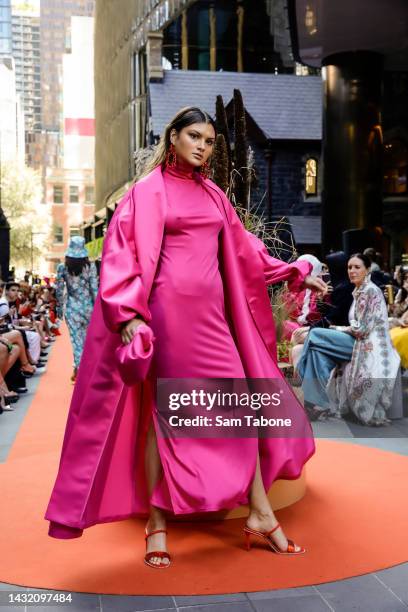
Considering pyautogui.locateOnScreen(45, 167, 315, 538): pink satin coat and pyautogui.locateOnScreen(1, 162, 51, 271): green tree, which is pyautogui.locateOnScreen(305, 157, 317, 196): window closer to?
pyautogui.locateOnScreen(1, 162, 51, 271): green tree

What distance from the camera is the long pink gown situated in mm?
3280

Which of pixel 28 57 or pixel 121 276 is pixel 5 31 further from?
pixel 121 276

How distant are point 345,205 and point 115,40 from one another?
27.8m

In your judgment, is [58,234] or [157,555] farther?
[58,234]

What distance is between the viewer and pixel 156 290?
11.1 ft

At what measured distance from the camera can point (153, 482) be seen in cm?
336

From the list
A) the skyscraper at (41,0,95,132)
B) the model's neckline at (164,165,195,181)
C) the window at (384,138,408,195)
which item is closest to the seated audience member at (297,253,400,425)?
the model's neckline at (164,165,195,181)

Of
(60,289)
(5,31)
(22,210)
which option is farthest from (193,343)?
(5,31)

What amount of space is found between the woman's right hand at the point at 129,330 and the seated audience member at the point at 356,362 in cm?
401

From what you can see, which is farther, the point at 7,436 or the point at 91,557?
the point at 7,436

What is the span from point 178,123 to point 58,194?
243ft

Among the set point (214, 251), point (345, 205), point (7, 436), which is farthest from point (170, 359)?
point (345, 205)

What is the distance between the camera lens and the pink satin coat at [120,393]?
3.20m

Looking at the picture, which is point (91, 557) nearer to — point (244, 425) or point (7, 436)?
point (244, 425)
